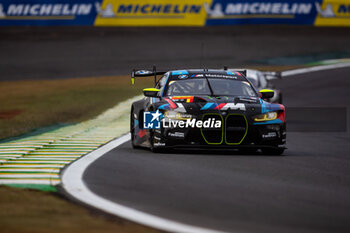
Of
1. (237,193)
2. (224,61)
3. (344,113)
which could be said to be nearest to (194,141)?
(237,193)

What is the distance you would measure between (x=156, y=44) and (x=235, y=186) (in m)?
28.5

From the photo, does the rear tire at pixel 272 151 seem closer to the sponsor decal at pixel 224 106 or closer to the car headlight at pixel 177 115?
the sponsor decal at pixel 224 106

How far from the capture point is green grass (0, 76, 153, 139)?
18641 millimetres

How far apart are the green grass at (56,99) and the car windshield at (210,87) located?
424 cm

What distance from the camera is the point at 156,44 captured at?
119 ft

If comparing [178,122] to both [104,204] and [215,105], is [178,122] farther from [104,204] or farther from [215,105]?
[104,204]

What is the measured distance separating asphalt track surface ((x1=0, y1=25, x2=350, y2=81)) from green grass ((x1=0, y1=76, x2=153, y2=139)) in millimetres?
4364

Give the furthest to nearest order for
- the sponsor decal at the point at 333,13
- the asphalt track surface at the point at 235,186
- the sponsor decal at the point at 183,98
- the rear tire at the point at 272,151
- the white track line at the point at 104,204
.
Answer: the sponsor decal at the point at 333,13
the rear tire at the point at 272,151
the sponsor decal at the point at 183,98
the asphalt track surface at the point at 235,186
the white track line at the point at 104,204

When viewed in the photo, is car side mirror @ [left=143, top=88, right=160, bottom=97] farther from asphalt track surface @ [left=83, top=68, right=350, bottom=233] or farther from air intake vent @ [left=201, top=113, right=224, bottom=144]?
air intake vent @ [left=201, top=113, right=224, bottom=144]

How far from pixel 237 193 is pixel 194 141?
3.64 meters

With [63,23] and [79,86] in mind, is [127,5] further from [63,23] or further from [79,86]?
[79,86]

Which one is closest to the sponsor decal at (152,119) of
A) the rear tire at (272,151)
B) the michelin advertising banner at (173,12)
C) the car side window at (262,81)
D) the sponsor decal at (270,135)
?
the sponsor decal at (270,135)

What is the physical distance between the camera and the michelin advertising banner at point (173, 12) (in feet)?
114

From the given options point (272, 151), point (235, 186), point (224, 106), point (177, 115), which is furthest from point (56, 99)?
point (235, 186)
